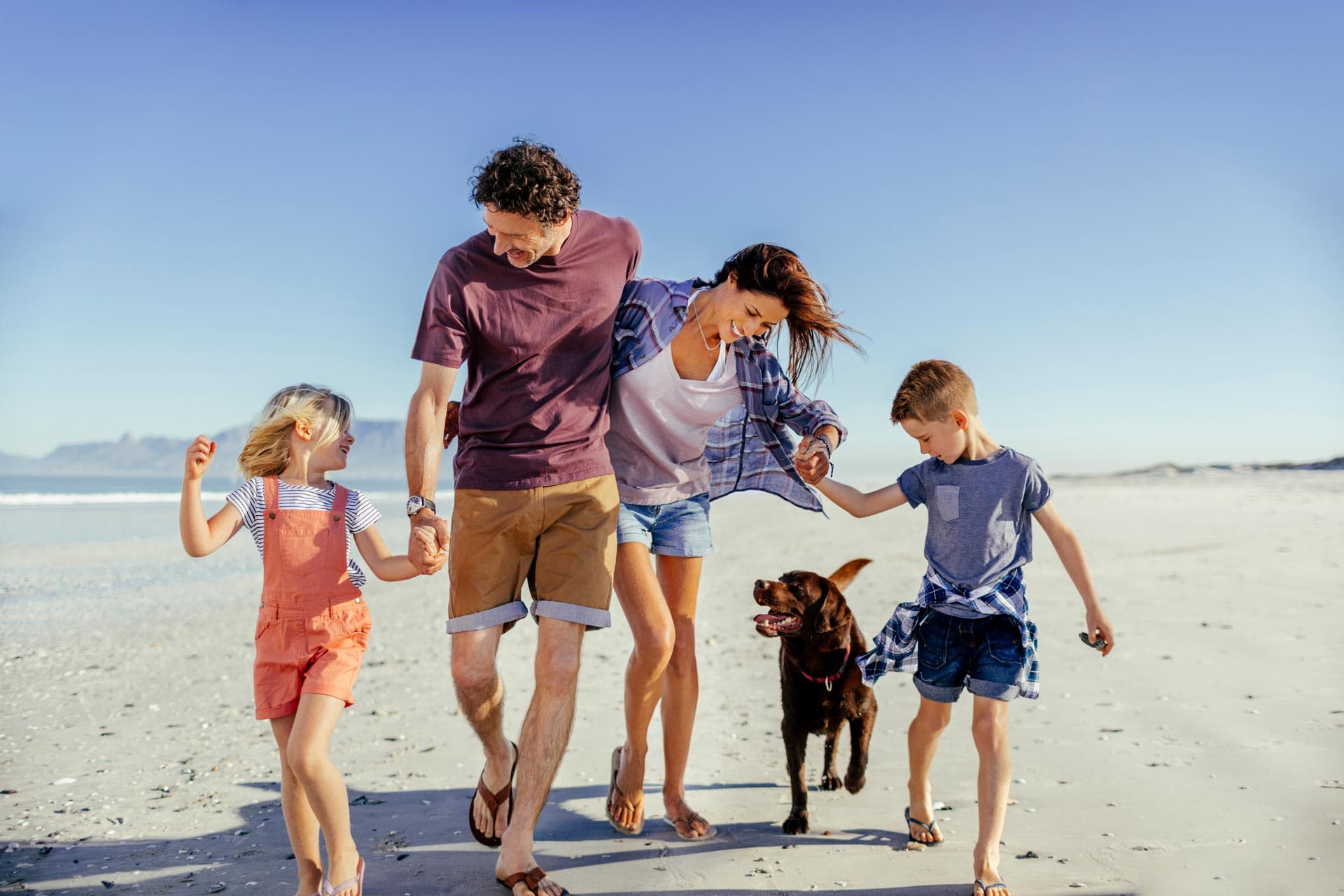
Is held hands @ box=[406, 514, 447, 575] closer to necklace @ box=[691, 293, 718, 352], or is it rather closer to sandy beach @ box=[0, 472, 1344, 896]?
sandy beach @ box=[0, 472, 1344, 896]

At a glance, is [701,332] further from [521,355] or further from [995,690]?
[995,690]

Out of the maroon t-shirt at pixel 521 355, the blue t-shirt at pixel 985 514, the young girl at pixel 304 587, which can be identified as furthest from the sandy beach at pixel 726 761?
the maroon t-shirt at pixel 521 355

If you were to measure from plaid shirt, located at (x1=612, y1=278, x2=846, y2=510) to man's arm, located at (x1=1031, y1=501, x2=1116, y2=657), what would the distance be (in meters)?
A: 0.98

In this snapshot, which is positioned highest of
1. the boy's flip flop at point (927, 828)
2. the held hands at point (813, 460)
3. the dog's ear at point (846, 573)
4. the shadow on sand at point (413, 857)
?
the held hands at point (813, 460)

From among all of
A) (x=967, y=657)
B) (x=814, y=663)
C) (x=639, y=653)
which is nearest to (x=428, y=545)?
(x=639, y=653)

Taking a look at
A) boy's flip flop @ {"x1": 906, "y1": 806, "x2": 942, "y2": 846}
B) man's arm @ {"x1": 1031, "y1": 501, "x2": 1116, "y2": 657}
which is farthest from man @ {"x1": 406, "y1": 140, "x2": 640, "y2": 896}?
man's arm @ {"x1": 1031, "y1": 501, "x2": 1116, "y2": 657}

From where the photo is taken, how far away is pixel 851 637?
4.46 m

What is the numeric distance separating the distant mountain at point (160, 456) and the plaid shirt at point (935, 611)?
8220 centimetres

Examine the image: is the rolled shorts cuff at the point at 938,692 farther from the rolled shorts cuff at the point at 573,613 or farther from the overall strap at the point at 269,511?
the overall strap at the point at 269,511

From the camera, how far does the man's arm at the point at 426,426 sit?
11.8 feet

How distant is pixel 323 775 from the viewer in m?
3.21

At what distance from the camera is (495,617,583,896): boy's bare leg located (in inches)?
136

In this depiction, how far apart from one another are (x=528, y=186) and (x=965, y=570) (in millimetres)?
2242

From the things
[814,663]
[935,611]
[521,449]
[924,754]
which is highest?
[521,449]
